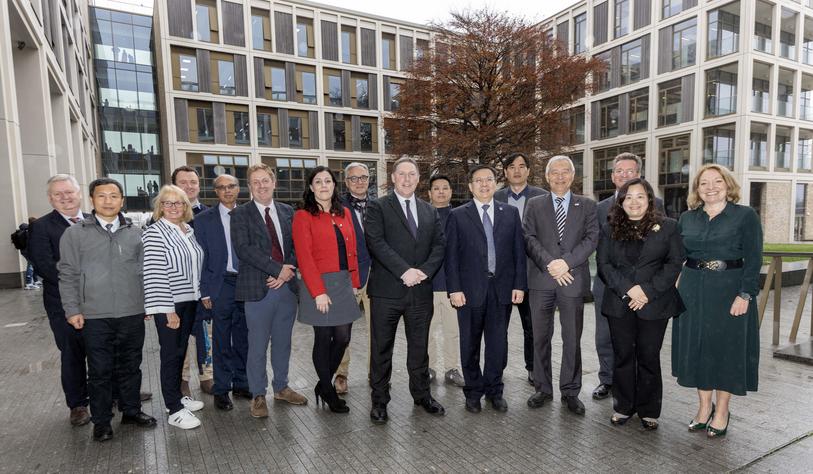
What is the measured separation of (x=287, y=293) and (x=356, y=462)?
5.09 feet

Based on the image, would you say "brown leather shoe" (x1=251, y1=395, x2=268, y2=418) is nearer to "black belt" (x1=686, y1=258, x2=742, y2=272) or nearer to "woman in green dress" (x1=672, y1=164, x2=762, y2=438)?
"woman in green dress" (x1=672, y1=164, x2=762, y2=438)

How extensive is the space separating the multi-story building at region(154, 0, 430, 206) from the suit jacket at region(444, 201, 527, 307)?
2269 centimetres

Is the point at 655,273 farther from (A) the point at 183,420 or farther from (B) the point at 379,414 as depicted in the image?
(A) the point at 183,420

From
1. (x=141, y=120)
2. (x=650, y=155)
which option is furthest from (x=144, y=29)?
(x=650, y=155)

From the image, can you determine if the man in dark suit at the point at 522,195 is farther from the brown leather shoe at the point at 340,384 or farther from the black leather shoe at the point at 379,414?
the brown leather shoe at the point at 340,384

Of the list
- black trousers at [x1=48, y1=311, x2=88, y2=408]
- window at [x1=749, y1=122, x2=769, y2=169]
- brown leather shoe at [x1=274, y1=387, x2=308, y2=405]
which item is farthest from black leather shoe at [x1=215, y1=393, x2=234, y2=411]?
window at [x1=749, y1=122, x2=769, y2=169]

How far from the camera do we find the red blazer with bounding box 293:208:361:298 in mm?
3621

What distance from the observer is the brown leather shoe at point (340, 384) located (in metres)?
4.32

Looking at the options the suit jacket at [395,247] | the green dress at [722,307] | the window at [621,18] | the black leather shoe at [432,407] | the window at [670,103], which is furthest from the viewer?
the window at [621,18]

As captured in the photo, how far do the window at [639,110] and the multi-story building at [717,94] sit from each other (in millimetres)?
63

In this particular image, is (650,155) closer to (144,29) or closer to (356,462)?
(356,462)

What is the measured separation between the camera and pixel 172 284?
140 inches

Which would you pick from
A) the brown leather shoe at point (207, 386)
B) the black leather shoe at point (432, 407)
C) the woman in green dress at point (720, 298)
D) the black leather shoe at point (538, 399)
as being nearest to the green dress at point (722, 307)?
the woman in green dress at point (720, 298)

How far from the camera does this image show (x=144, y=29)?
1264 inches
